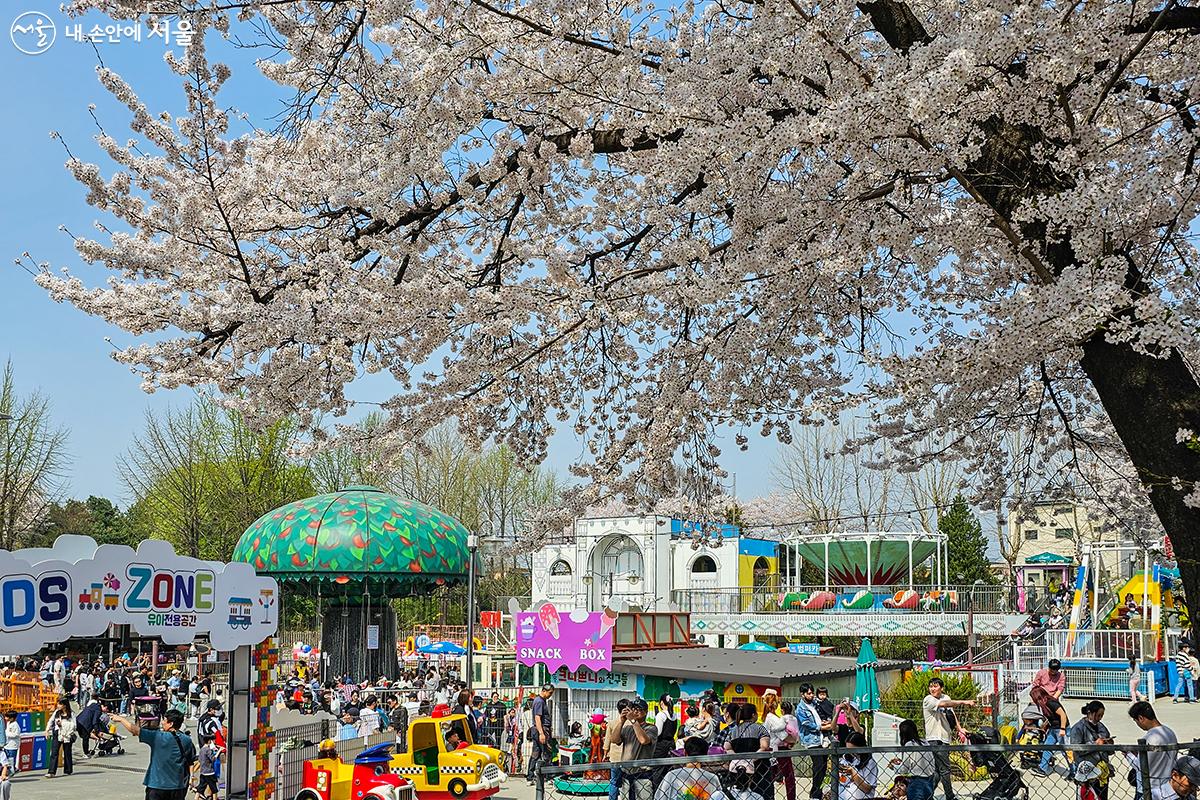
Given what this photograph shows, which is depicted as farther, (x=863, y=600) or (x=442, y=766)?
(x=863, y=600)

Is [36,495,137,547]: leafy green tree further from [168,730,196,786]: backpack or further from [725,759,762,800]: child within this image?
[725,759,762,800]: child

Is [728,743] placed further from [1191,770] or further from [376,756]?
[1191,770]

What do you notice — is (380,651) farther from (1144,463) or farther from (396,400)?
(1144,463)

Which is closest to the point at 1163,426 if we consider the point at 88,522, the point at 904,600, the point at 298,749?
the point at 298,749

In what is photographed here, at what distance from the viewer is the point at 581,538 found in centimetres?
4772

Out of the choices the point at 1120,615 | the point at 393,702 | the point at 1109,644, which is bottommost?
the point at 393,702

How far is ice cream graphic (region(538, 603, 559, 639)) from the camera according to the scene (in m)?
18.2

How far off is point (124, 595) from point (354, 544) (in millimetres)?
20063

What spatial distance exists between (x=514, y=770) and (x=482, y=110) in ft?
45.0

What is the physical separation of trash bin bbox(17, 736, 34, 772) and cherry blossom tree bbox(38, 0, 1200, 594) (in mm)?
13240

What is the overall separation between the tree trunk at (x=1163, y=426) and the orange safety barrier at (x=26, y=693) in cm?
2464

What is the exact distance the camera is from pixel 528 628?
18562mm

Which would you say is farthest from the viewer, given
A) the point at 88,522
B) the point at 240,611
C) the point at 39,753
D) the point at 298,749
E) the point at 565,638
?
the point at 88,522

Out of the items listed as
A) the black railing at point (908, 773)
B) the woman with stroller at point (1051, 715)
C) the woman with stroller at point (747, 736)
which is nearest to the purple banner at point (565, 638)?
the woman with stroller at point (747, 736)
